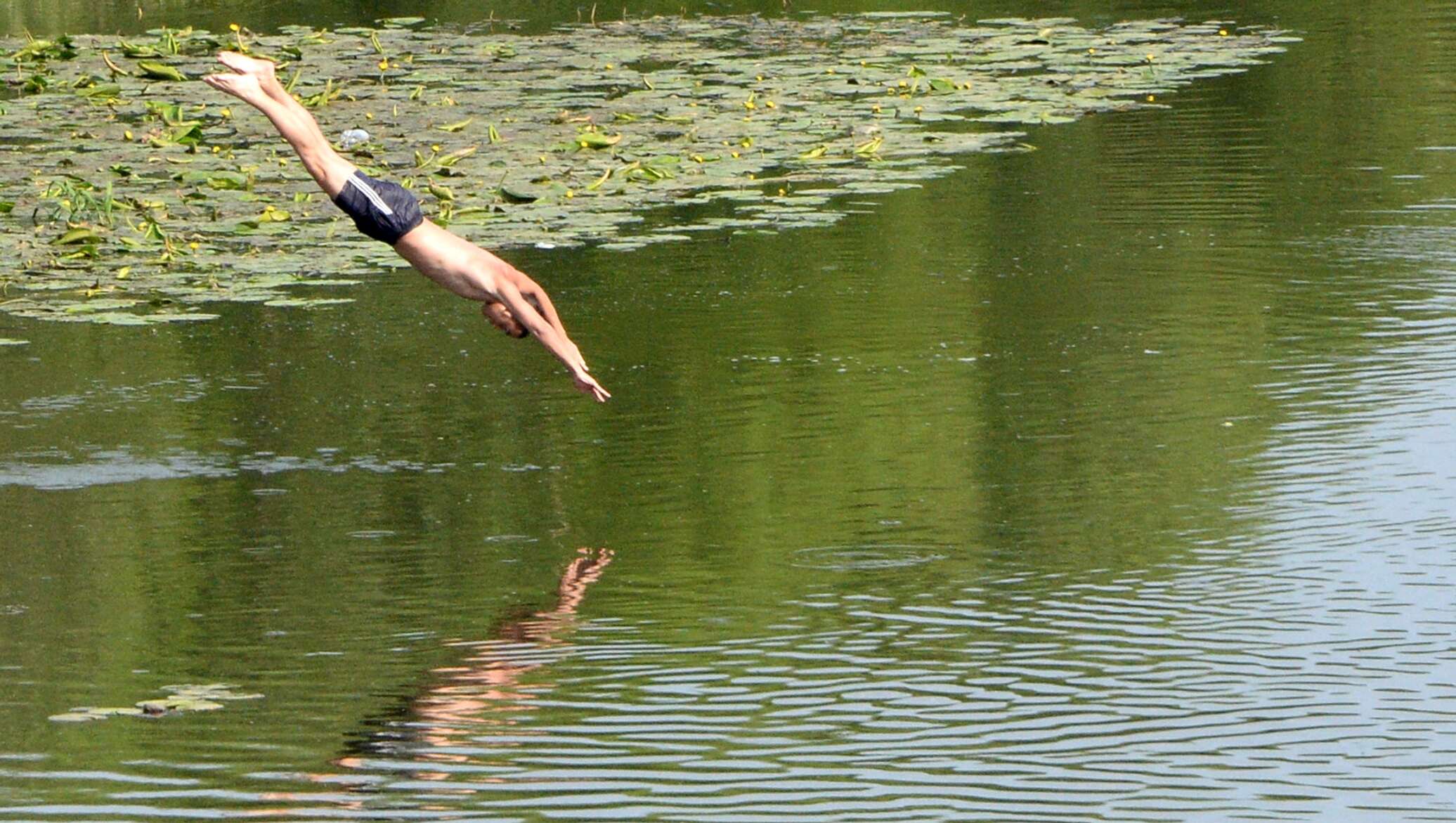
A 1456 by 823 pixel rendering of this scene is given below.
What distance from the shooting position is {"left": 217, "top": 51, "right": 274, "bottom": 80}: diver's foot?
8914mm

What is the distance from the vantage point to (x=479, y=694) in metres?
6.87

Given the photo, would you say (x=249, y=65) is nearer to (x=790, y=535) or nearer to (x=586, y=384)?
(x=586, y=384)

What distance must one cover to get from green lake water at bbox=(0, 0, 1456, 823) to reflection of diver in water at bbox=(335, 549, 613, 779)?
20mm

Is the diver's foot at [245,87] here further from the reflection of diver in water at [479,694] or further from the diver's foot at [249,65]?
the reflection of diver in water at [479,694]

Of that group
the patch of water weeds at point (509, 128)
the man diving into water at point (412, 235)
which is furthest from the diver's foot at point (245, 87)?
the patch of water weeds at point (509, 128)

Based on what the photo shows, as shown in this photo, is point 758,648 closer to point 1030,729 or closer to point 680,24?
point 1030,729

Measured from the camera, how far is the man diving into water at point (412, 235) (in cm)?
829

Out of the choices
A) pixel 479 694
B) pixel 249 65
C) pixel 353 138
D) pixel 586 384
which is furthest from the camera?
pixel 353 138

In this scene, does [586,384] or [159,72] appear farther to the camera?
[159,72]

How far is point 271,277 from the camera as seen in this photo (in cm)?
1259

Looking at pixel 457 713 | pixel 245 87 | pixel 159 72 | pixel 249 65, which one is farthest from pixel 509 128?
pixel 457 713

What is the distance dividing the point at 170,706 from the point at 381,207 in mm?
2421

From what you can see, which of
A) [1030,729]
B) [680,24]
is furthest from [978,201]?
[680,24]

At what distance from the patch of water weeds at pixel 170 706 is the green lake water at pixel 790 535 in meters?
0.08
